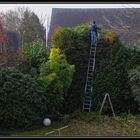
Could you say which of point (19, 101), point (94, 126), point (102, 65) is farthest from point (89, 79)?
point (19, 101)

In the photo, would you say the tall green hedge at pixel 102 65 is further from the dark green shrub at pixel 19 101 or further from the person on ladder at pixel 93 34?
the dark green shrub at pixel 19 101

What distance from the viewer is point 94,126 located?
912 cm

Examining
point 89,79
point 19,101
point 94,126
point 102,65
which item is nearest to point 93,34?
point 102,65

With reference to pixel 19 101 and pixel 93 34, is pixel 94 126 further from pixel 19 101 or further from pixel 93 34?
pixel 93 34

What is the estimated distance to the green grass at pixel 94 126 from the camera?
8.32 meters

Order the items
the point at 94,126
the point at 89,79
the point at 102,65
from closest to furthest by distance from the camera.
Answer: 1. the point at 94,126
2. the point at 102,65
3. the point at 89,79

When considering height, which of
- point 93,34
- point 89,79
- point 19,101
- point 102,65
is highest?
point 93,34

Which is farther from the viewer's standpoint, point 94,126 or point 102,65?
point 102,65

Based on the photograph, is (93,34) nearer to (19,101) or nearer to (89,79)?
(89,79)

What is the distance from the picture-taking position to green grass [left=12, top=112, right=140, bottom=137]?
832 centimetres

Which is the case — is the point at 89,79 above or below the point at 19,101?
above

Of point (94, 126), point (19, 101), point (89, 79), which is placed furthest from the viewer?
point (89, 79)

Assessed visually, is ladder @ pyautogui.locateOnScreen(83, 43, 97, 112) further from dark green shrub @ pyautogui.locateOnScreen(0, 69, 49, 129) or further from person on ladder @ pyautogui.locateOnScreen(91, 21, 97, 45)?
dark green shrub @ pyautogui.locateOnScreen(0, 69, 49, 129)

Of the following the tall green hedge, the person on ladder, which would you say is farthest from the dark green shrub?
the person on ladder
